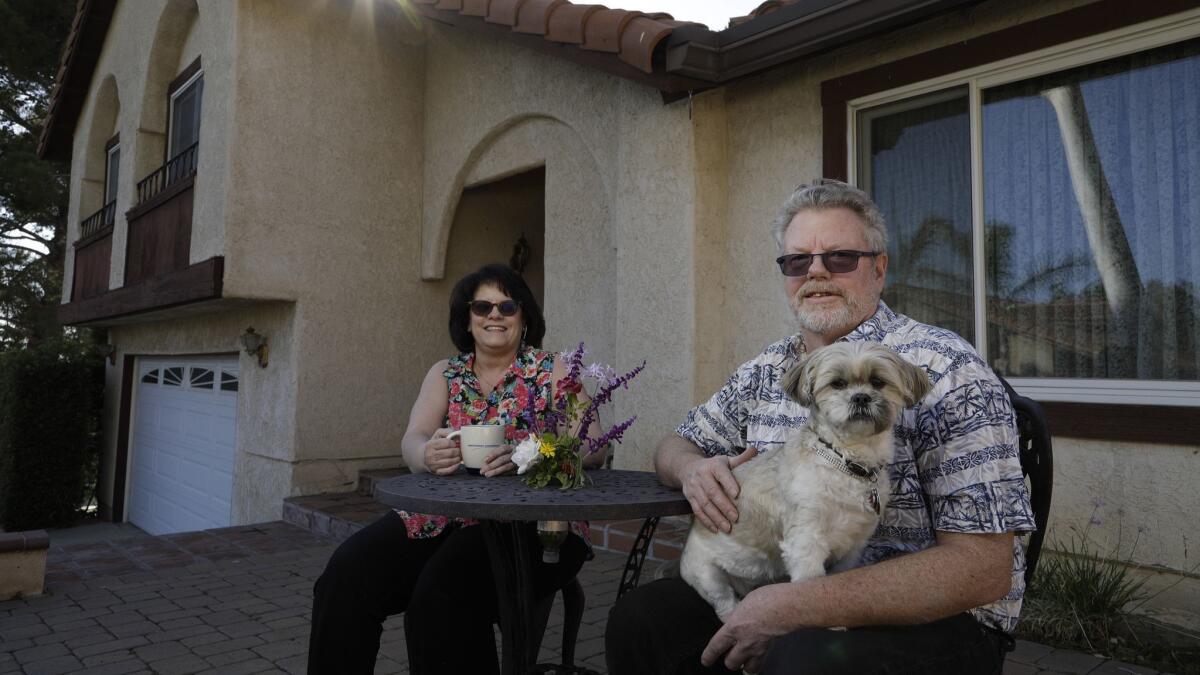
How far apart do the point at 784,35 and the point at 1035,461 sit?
3.01 m

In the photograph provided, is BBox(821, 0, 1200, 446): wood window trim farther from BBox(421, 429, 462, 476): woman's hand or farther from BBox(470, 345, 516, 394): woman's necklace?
BBox(421, 429, 462, 476): woman's hand

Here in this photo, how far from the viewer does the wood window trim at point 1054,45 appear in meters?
3.26

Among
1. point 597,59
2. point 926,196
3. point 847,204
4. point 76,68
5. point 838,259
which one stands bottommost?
point 838,259

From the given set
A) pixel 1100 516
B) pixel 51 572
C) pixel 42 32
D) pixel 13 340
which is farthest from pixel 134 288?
pixel 13 340

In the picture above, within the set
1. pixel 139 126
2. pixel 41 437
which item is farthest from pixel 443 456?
pixel 41 437

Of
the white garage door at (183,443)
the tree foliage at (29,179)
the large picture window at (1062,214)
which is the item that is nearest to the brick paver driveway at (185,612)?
the large picture window at (1062,214)

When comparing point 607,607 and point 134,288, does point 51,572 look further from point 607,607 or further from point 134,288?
point 134,288

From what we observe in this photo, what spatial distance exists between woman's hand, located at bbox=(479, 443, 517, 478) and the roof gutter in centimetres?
289

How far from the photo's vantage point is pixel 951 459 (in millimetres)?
1553

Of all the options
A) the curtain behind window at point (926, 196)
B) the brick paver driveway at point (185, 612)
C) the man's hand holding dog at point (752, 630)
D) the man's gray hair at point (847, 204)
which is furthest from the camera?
the curtain behind window at point (926, 196)

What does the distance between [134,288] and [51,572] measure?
15.3 ft

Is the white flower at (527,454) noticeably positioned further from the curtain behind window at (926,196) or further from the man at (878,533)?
the curtain behind window at (926,196)

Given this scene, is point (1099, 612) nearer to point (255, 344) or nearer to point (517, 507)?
→ point (517, 507)

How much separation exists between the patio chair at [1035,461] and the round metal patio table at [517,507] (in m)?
0.83
